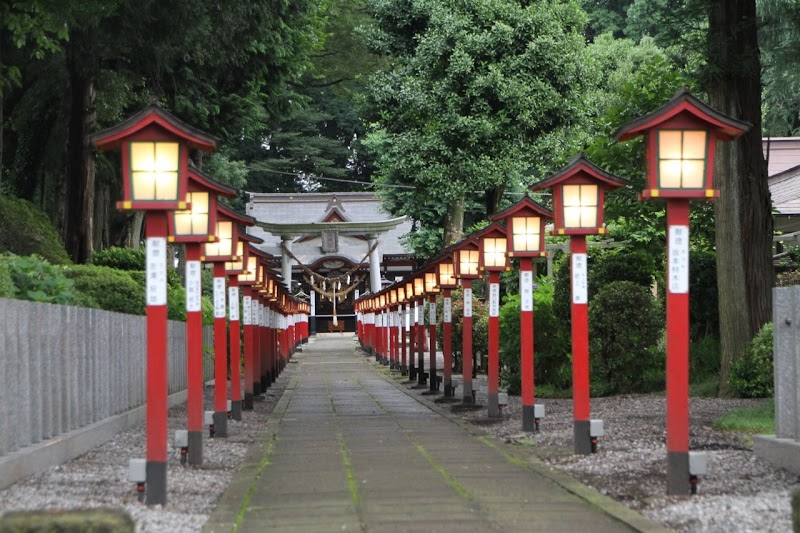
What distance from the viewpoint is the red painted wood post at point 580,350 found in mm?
14133

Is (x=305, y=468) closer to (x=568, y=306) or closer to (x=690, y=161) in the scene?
(x=690, y=161)

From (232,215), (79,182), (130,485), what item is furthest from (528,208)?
(79,182)

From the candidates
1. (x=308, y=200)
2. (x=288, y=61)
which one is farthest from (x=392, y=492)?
(x=308, y=200)

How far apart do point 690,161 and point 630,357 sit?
11.1 metres

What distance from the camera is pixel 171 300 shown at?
1078 inches

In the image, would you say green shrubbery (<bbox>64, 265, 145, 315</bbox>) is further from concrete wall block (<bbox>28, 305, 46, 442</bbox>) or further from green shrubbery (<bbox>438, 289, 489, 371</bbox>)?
green shrubbery (<bbox>438, 289, 489, 371</bbox>)

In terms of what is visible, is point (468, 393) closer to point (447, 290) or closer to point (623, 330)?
point (623, 330)

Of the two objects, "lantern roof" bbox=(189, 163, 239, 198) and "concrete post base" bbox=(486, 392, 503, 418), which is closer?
"lantern roof" bbox=(189, 163, 239, 198)

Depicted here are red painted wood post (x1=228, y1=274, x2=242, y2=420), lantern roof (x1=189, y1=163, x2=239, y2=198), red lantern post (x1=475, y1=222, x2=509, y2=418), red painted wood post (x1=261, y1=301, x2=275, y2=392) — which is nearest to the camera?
lantern roof (x1=189, y1=163, x2=239, y2=198)

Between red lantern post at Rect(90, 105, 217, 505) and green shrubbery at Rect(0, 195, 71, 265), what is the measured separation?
13.2 metres

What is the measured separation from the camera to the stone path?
9508 millimetres

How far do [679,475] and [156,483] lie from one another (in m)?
4.44

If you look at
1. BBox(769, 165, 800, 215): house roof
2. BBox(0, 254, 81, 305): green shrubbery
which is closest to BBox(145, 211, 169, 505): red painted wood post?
BBox(0, 254, 81, 305): green shrubbery

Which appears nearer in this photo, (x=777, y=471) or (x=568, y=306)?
(x=777, y=471)
